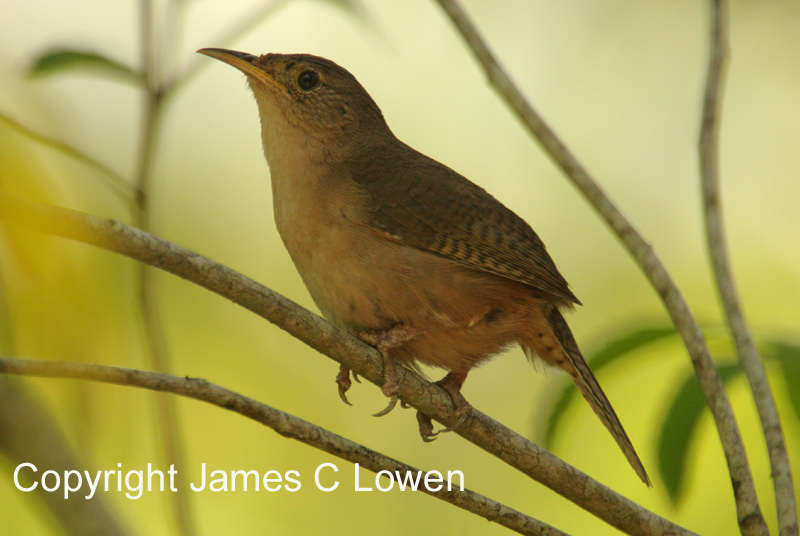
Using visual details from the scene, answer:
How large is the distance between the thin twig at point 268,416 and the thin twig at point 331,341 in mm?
225

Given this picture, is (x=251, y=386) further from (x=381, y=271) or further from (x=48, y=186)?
(x=48, y=186)

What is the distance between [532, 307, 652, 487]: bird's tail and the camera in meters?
3.33

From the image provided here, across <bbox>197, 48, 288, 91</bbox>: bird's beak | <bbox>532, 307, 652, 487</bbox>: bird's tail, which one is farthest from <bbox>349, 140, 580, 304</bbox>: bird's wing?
<bbox>197, 48, 288, 91</bbox>: bird's beak

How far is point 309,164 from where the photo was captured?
3785 millimetres

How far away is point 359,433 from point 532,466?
394 centimetres

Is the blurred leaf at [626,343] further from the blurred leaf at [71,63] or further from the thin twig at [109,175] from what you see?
the blurred leaf at [71,63]

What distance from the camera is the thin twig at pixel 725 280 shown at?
7.41ft

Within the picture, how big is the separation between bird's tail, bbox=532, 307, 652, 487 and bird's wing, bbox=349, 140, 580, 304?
188 millimetres

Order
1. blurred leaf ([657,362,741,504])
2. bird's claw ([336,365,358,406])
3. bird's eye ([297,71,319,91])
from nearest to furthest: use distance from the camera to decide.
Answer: blurred leaf ([657,362,741,504]), bird's claw ([336,365,358,406]), bird's eye ([297,71,319,91])

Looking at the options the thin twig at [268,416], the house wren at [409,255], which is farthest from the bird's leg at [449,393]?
the thin twig at [268,416]

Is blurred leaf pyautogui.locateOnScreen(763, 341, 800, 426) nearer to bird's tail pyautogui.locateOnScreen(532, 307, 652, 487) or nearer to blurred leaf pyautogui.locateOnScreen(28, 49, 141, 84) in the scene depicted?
bird's tail pyautogui.locateOnScreen(532, 307, 652, 487)

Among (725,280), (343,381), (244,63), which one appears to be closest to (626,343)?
(725,280)

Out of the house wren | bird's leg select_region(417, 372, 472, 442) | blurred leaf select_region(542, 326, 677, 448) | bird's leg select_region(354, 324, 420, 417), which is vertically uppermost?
the house wren

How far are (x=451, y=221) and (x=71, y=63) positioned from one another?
1.70 m
